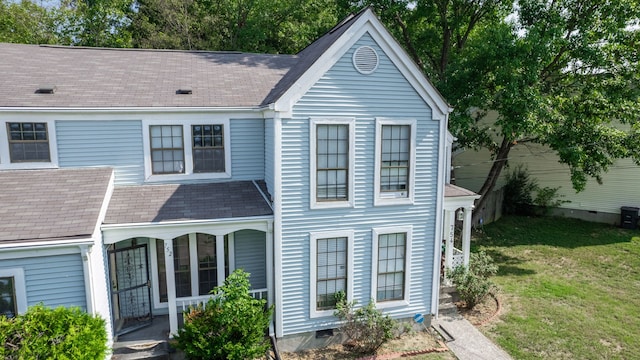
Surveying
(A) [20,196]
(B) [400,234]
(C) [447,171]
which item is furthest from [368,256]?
(A) [20,196]

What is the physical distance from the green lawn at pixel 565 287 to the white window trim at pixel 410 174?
5131mm

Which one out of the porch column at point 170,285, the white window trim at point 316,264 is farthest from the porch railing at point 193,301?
the white window trim at point 316,264

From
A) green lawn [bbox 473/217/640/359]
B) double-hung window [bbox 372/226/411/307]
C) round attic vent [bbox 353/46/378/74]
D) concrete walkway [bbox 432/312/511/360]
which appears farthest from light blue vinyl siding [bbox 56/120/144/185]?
green lawn [bbox 473/217/640/359]

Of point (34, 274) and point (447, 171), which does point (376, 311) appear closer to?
point (447, 171)

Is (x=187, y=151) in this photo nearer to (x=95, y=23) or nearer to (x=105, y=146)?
(x=105, y=146)

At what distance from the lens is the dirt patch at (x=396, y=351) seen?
10.5 metres

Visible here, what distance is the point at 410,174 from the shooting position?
11070mm

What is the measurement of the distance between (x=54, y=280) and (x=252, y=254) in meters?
5.07

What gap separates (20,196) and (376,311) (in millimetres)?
9660

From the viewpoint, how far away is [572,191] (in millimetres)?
24031

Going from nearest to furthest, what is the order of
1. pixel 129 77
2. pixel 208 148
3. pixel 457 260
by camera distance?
pixel 208 148 < pixel 129 77 < pixel 457 260

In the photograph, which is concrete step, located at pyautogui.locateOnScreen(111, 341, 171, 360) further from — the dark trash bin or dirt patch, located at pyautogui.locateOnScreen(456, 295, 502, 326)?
the dark trash bin

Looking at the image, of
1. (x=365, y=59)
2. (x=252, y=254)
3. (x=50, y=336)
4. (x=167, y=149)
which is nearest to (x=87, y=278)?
(x=50, y=336)

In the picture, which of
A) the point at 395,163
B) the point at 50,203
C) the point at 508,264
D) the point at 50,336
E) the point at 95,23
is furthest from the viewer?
the point at 95,23
